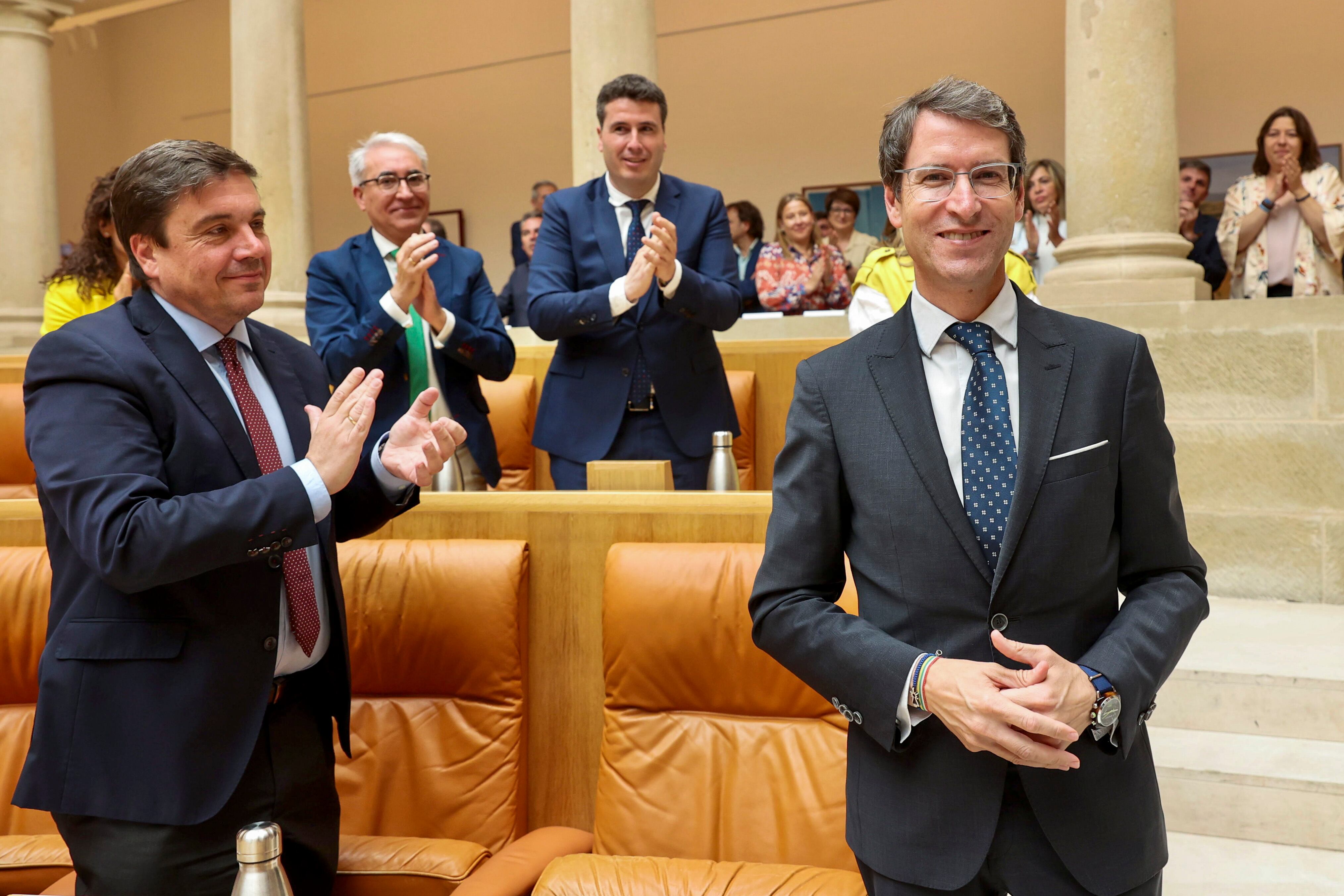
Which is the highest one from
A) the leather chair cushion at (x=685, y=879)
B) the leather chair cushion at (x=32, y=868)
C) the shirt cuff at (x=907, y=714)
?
the shirt cuff at (x=907, y=714)

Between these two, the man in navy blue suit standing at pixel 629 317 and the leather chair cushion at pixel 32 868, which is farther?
the man in navy blue suit standing at pixel 629 317

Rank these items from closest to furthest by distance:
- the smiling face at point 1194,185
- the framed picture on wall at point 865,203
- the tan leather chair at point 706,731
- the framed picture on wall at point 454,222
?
the tan leather chair at point 706,731, the smiling face at point 1194,185, the framed picture on wall at point 865,203, the framed picture on wall at point 454,222

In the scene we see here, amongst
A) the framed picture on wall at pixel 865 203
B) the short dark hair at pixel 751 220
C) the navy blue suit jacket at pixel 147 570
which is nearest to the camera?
the navy blue suit jacket at pixel 147 570

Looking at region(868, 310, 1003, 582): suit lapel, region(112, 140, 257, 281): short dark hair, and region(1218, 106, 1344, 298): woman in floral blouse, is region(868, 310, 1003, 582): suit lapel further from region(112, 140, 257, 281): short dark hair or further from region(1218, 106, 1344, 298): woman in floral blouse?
region(1218, 106, 1344, 298): woman in floral blouse

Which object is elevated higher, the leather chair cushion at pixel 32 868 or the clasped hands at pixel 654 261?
the clasped hands at pixel 654 261

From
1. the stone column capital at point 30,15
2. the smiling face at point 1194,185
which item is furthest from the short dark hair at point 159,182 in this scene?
the stone column capital at point 30,15

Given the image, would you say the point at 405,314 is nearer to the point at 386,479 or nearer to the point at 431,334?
the point at 431,334

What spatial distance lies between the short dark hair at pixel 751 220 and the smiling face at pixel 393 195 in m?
4.53

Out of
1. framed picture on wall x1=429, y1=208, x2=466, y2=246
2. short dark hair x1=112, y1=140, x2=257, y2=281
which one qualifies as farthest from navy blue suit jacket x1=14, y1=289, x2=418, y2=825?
framed picture on wall x1=429, y1=208, x2=466, y2=246

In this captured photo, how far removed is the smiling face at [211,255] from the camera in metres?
1.75

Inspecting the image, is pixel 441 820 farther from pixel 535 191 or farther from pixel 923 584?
pixel 535 191

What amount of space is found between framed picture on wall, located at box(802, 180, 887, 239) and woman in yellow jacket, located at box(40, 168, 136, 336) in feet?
19.9

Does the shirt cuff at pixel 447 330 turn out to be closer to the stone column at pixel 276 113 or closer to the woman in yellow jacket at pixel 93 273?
the woman in yellow jacket at pixel 93 273

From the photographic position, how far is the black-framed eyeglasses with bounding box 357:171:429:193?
292 cm
